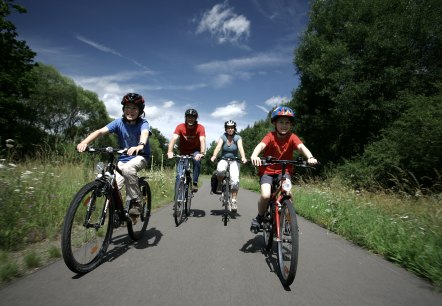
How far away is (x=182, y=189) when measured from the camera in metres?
6.13

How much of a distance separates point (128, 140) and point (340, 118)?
820 inches

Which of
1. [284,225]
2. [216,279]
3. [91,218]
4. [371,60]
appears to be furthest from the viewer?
[371,60]

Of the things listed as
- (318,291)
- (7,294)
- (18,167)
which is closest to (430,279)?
(318,291)

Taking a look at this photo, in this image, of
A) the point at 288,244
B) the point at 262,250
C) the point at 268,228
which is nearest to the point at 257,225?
the point at 268,228

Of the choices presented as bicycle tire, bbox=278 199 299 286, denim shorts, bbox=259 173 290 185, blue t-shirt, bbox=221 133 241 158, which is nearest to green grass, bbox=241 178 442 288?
bicycle tire, bbox=278 199 299 286

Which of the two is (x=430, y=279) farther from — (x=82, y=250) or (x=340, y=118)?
(x=340, y=118)

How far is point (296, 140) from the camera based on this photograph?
176 inches

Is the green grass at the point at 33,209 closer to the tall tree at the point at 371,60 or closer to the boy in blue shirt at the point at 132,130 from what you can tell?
the boy in blue shirt at the point at 132,130

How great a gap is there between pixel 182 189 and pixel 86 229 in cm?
289

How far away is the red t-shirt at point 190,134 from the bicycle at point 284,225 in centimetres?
314

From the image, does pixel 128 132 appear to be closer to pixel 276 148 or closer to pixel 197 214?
pixel 276 148

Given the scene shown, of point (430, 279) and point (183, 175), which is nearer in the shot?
point (430, 279)

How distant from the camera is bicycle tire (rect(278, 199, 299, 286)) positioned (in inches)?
113

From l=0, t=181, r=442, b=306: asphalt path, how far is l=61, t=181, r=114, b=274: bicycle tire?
152 mm
